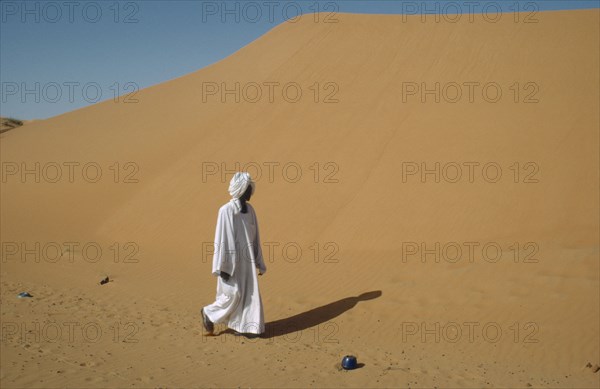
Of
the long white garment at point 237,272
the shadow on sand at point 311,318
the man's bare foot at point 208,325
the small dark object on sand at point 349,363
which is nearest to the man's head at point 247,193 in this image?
the long white garment at point 237,272

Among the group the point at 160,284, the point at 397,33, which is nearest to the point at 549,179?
the point at 160,284

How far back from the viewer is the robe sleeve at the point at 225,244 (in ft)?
19.8

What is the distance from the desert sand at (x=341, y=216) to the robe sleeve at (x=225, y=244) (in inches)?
33.0

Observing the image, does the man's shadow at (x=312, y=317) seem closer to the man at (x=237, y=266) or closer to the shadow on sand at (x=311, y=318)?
the shadow on sand at (x=311, y=318)

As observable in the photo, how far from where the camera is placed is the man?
6.05 metres

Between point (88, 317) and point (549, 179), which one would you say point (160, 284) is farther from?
point (549, 179)

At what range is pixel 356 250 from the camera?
1068 cm

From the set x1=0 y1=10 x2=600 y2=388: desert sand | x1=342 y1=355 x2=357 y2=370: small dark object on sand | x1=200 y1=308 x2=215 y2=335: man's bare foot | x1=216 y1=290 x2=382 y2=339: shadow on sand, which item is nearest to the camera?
x1=342 y1=355 x2=357 y2=370: small dark object on sand

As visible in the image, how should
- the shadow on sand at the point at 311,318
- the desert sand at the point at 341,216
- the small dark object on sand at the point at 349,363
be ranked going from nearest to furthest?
the small dark object on sand at the point at 349,363 < the desert sand at the point at 341,216 < the shadow on sand at the point at 311,318

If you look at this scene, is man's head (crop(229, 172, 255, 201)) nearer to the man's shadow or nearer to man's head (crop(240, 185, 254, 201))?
man's head (crop(240, 185, 254, 201))

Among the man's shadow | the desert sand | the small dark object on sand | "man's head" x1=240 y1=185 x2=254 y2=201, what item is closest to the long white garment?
"man's head" x1=240 y1=185 x2=254 y2=201

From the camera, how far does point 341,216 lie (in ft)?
39.2

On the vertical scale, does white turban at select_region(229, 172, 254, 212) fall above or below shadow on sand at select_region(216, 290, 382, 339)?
above

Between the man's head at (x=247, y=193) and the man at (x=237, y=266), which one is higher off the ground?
the man's head at (x=247, y=193)
